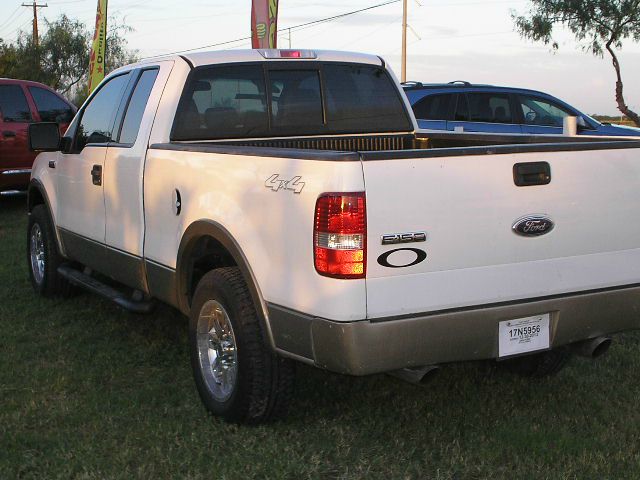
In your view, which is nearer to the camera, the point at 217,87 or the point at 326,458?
the point at 326,458

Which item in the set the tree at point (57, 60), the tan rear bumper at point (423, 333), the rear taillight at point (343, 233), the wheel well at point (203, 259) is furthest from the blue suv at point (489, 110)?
the tree at point (57, 60)

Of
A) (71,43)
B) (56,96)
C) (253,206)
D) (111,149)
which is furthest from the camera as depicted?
(71,43)

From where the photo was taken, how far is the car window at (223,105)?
5023 mm

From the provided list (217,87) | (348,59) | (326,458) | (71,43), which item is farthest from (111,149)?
(71,43)

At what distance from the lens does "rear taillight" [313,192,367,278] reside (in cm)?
337

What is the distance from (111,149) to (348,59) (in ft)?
5.34

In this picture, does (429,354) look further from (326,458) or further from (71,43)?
(71,43)

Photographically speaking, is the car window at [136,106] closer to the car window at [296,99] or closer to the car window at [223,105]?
the car window at [223,105]

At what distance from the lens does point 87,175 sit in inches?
231

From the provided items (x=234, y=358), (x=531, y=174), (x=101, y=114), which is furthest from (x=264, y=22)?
(x=531, y=174)

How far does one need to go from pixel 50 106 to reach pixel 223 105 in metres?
8.77

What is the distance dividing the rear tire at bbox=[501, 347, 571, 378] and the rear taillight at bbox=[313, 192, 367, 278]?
1.78m

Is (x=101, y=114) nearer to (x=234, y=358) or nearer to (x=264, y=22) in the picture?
(x=234, y=358)

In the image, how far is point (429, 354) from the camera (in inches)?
141
